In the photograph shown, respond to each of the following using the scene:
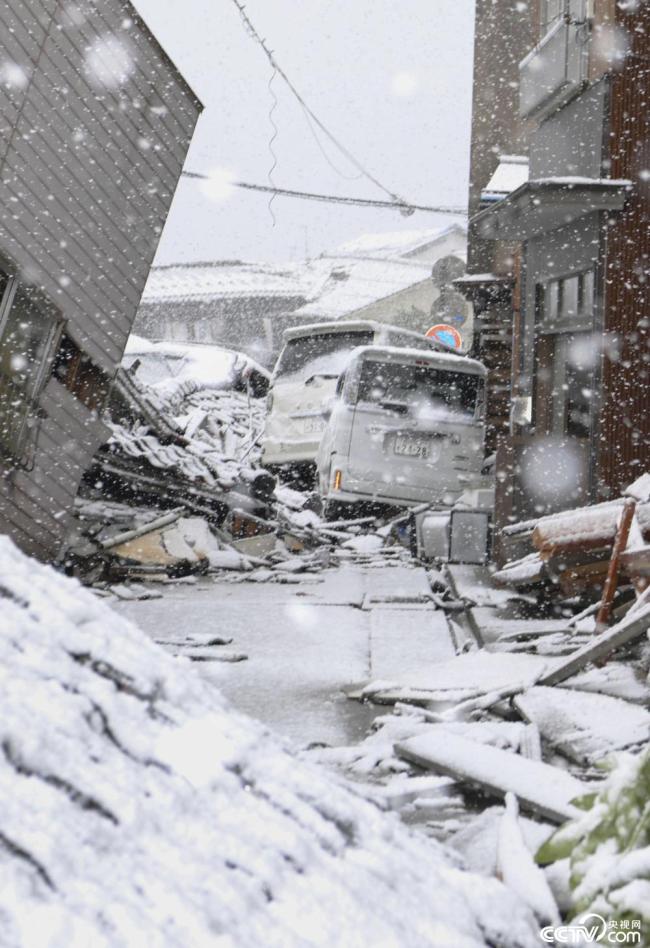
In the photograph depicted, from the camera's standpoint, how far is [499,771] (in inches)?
153

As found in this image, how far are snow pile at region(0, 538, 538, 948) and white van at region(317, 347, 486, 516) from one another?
1247 cm

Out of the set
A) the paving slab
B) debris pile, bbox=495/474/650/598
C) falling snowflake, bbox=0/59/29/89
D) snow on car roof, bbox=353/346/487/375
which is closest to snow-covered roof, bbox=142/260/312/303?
snow on car roof, bbox=353/346/487/375

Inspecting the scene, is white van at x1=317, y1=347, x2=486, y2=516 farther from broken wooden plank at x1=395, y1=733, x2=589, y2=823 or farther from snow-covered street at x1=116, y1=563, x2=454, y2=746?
broken wooden plank at x1=395, y1=733, x2=589, y2=823

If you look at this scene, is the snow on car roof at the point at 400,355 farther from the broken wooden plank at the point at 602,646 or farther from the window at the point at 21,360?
the broken wooden plank at the point at 602,646

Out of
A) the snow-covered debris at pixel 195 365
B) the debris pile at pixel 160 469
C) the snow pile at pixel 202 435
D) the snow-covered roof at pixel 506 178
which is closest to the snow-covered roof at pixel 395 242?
the snow-covered debris at pixel 195 365

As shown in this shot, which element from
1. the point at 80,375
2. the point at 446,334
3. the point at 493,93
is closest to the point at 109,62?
the point at 80,375

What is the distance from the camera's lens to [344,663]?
22.4 ft

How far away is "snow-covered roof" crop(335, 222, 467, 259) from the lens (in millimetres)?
48969

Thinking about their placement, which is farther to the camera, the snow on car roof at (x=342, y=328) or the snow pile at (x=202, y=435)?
the snow on car roof at (x=342, y=328)

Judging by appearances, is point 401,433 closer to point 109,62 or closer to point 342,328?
point 342,328

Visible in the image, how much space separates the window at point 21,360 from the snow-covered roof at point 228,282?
29.6m

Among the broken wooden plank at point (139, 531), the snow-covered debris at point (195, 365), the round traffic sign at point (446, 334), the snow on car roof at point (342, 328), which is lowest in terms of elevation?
the broken wooden plank at point (139, 531)

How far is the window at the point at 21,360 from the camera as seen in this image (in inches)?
398

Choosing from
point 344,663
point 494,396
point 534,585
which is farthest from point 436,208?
point 344,663
